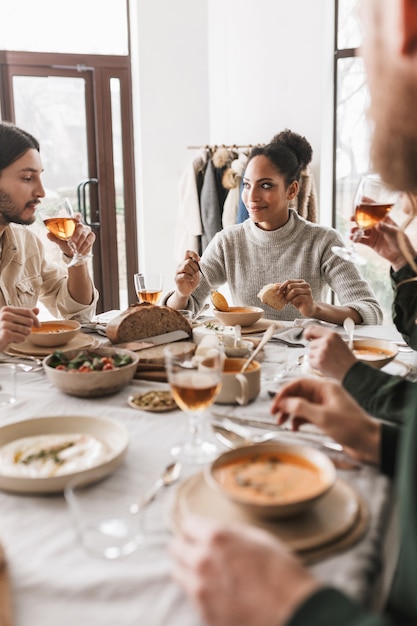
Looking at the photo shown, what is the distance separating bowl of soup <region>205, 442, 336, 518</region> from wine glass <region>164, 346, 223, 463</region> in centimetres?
15

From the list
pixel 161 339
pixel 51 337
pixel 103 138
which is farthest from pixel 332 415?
pixel 103 138

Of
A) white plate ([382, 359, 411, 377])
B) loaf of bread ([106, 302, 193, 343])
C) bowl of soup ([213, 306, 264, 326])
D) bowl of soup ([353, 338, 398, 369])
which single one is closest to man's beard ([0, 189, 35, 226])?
loaf of bread ([106, 302, 193, 343])

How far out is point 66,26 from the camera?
4320 mm

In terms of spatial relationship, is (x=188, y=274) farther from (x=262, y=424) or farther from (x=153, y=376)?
(x=262, y=424)

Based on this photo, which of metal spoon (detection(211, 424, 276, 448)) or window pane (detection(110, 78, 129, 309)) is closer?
metal spoon (detection(211, 424, 276, 448))

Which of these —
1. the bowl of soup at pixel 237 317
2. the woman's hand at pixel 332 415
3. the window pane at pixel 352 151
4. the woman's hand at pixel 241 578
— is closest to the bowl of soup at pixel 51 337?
the bowl of soup at pixel 237 317

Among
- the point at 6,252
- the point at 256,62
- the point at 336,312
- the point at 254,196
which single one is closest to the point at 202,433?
the point at 336,312

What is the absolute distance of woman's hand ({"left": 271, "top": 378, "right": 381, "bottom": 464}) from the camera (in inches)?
41.3

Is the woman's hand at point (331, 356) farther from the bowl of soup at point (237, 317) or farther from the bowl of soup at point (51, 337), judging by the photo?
the bowl of soup at point (51, 337)

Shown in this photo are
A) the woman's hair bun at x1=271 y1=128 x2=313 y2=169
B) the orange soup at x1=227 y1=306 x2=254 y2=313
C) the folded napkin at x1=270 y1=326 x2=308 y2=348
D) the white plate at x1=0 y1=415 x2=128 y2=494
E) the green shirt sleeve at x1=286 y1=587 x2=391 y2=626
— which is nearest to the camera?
the green shirt sleeve at x1=286 y1=587 x2=391 y2=626

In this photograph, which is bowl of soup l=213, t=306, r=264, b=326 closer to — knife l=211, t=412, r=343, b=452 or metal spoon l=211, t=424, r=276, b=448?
knife l=211, t=412, r=343, b=452

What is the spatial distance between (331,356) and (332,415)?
12.3 inches

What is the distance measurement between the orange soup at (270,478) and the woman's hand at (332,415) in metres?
0.15

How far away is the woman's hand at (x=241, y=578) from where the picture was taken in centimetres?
66
